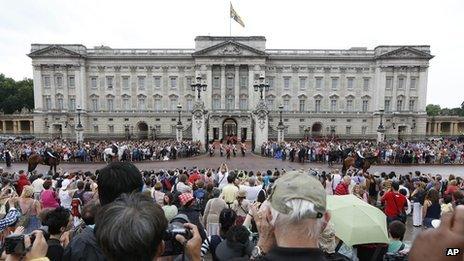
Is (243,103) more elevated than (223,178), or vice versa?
(243,103)

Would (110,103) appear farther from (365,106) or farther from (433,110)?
(433,110)

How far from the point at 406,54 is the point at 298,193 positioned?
68.5m

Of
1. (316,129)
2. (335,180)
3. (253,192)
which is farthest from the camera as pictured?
(316,129)

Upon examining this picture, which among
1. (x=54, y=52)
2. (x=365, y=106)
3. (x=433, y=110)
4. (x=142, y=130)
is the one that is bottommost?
(x=142, y=130)

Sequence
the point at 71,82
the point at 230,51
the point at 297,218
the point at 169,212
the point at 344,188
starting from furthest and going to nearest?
the point at 71,82
the point at 230,51
the point at 344,188
the point at 169,212
the point at 297,218

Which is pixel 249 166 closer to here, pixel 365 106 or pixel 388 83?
pixel 365 106

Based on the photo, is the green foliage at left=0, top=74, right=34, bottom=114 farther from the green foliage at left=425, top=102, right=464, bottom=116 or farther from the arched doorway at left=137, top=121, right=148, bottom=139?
the green foliage at left=425, top=102, right=464, bottom=116

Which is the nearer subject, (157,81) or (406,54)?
(406,54)

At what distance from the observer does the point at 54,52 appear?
196ft

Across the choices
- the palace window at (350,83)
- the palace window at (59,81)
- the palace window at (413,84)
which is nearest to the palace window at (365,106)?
the palace window at (350,83)

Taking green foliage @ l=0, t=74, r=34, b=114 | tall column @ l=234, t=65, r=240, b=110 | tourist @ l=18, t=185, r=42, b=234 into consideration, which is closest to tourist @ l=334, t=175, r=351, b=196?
tourist @ l=18, t=185, r=42, b=234

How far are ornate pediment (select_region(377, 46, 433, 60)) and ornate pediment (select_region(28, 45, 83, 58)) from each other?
58348 mm

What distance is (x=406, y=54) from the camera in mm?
60469

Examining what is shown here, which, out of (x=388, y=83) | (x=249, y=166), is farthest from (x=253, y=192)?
(x=388, y=83)
